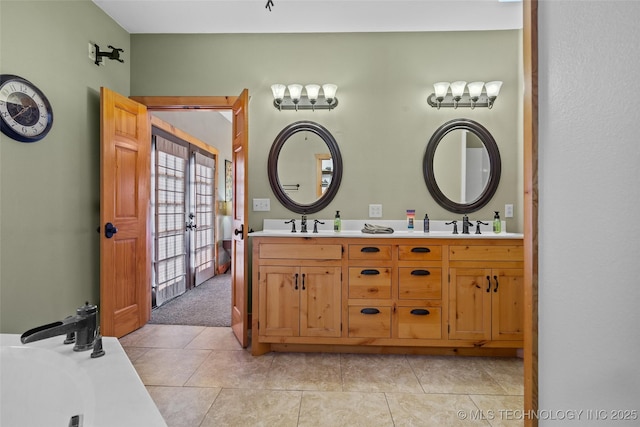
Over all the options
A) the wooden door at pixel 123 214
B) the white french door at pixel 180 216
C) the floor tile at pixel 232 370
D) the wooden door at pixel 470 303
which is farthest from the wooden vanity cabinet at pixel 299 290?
the white french door at pixel 180 216

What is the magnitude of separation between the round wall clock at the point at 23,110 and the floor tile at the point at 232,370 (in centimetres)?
194

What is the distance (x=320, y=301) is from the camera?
2.59m

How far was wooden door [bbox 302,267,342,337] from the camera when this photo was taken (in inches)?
101

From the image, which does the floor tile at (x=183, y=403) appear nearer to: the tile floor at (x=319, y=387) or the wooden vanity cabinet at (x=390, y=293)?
the tile floor at (x=319, y=387)

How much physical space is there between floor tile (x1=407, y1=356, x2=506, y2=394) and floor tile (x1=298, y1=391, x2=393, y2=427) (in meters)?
0.40

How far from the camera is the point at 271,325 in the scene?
2596mm

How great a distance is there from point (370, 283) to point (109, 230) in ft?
7.20

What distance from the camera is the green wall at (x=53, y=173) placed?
2014mm

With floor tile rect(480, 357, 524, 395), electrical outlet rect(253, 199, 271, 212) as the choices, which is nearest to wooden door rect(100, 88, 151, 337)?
electrical outlet rect(253, 199, 271, 212)

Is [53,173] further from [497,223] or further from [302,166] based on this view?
[497,223]

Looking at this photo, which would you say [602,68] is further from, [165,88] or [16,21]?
[165,88]

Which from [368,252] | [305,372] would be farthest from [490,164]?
[305,372]

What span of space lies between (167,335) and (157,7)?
2.92 meters

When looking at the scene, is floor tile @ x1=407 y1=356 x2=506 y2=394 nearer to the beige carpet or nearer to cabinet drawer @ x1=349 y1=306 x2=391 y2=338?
cabinet drawer @ x1=349 y1=306 x2=391 y2=338
